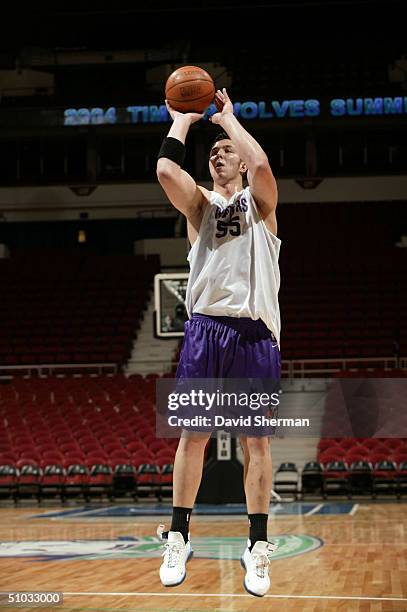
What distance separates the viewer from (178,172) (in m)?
4.13

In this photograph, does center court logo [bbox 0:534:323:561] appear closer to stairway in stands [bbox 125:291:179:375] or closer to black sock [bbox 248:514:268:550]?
black sock [bbox 248:514:268:550]

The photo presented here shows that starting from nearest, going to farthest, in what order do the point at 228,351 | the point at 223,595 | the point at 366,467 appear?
the point at 228,351
the point at 223,595
the point at 366,467

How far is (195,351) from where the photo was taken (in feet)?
13.9

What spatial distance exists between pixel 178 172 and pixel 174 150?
12cm

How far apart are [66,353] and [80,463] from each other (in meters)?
5.58

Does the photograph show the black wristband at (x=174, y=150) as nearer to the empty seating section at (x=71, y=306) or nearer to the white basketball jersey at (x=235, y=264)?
the white basketball jersey at (x=235, y=264)

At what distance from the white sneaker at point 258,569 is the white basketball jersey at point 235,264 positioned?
3.21 ft

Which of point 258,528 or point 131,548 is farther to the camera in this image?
point 131,548

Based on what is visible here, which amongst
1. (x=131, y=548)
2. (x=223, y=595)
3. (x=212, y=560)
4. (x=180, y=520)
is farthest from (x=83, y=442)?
(x=180, y=520)

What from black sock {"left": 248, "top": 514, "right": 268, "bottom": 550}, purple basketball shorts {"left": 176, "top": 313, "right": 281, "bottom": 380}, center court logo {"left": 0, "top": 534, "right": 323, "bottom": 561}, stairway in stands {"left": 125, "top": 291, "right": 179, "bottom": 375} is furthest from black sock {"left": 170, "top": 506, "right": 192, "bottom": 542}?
stairway in stands {"left": 125, "top": 291, "right": 179, "bottom": 375}

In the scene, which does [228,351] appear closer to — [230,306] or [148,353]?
[230,306]

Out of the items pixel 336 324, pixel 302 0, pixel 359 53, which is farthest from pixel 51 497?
pixel 359 53

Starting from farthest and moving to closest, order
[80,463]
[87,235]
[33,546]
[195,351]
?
[87,235] → [80,463] → [33,546] → [195,351]

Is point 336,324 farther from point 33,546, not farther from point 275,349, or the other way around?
point 275,349
